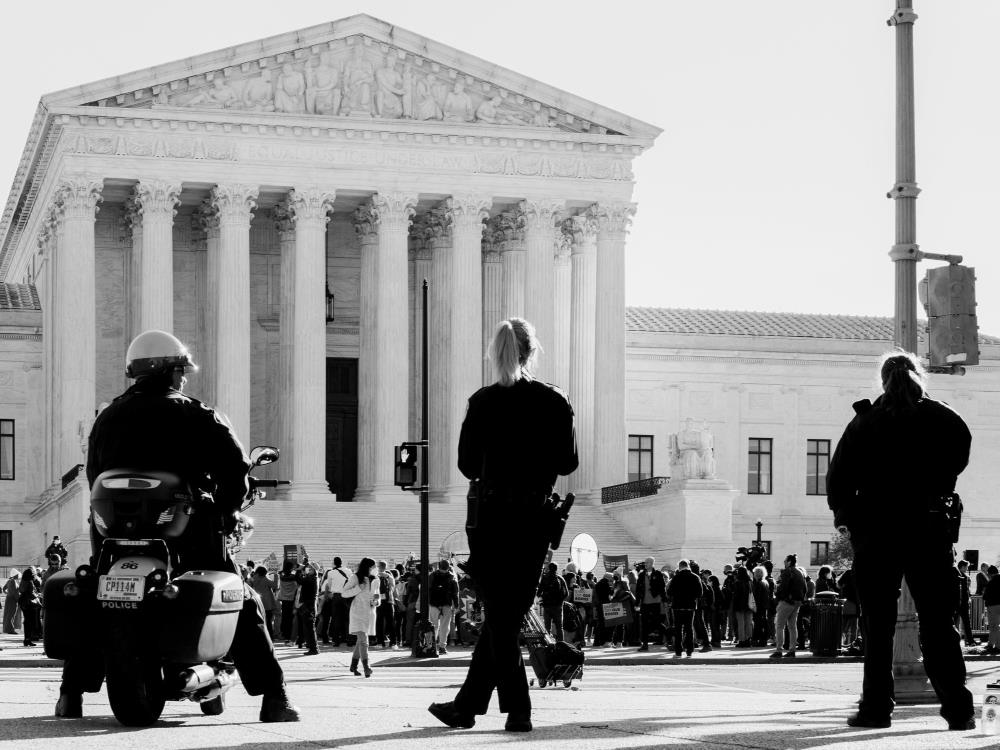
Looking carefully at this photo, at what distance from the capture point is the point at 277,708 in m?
10.6

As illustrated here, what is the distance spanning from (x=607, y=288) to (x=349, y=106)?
940 cm

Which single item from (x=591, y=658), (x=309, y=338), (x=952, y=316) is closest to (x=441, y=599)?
(x=591, y=658)

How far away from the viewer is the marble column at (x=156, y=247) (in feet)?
184

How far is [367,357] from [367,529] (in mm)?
7151

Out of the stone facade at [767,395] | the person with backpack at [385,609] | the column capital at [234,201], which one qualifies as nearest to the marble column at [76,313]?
the column capital at [234,201]

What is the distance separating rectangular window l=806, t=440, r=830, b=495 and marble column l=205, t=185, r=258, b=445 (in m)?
22.7

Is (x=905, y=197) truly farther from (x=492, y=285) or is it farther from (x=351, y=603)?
(x=492, y=285)

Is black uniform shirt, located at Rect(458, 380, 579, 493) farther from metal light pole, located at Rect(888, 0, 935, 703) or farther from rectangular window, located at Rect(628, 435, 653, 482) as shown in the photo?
rectangular window, located at Rect(628, 435, 653, 482)

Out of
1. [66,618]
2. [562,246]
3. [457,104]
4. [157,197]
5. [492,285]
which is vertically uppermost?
[457,104]

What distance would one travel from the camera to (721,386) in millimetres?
69438

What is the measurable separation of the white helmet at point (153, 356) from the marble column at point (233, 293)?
45.9 metres

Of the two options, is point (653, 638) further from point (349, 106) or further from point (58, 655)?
point (58, 655)

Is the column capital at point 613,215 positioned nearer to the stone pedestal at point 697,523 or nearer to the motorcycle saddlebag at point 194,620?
the stone pedestal at point 697,523

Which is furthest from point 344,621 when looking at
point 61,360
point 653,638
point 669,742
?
point 669,742
